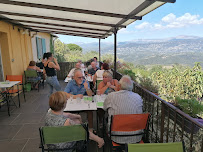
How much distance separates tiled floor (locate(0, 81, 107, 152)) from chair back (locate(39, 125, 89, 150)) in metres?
1.28

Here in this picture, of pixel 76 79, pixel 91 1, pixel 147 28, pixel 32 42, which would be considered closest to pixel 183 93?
pixel 76 79

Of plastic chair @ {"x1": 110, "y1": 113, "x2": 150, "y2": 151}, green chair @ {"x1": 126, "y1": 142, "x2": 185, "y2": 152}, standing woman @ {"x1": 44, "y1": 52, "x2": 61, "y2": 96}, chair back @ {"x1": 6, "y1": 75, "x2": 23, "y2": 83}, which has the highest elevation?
standing woman @ {"x1": 44, "y1": 52, "x2": 61, "y2": 96}

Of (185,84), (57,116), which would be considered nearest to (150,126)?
(57,116)

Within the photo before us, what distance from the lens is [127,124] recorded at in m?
1.99

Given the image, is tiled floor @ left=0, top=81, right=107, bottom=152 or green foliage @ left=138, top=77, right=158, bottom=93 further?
green foliage @ left=138, top=77, right=158, bottom=93

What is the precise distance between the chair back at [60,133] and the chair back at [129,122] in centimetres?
46

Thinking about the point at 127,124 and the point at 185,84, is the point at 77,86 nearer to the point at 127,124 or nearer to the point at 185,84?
the point at 127,124

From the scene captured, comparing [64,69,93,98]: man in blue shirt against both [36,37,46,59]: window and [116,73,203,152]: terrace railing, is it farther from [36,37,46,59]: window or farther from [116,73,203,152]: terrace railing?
[36,37,46,59]: window

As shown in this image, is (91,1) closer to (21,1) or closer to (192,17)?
(21,1)

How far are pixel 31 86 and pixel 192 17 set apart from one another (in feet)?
336

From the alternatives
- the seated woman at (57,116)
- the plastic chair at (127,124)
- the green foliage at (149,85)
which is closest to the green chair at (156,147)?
the plastic chair at (127,124)

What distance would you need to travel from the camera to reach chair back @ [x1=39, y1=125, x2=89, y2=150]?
157cm

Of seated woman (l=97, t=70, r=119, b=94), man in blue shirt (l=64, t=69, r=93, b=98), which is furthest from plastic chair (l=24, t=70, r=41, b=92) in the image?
seated woman (l=97, t=70, r=119, b=94)

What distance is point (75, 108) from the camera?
2463 millimetres
